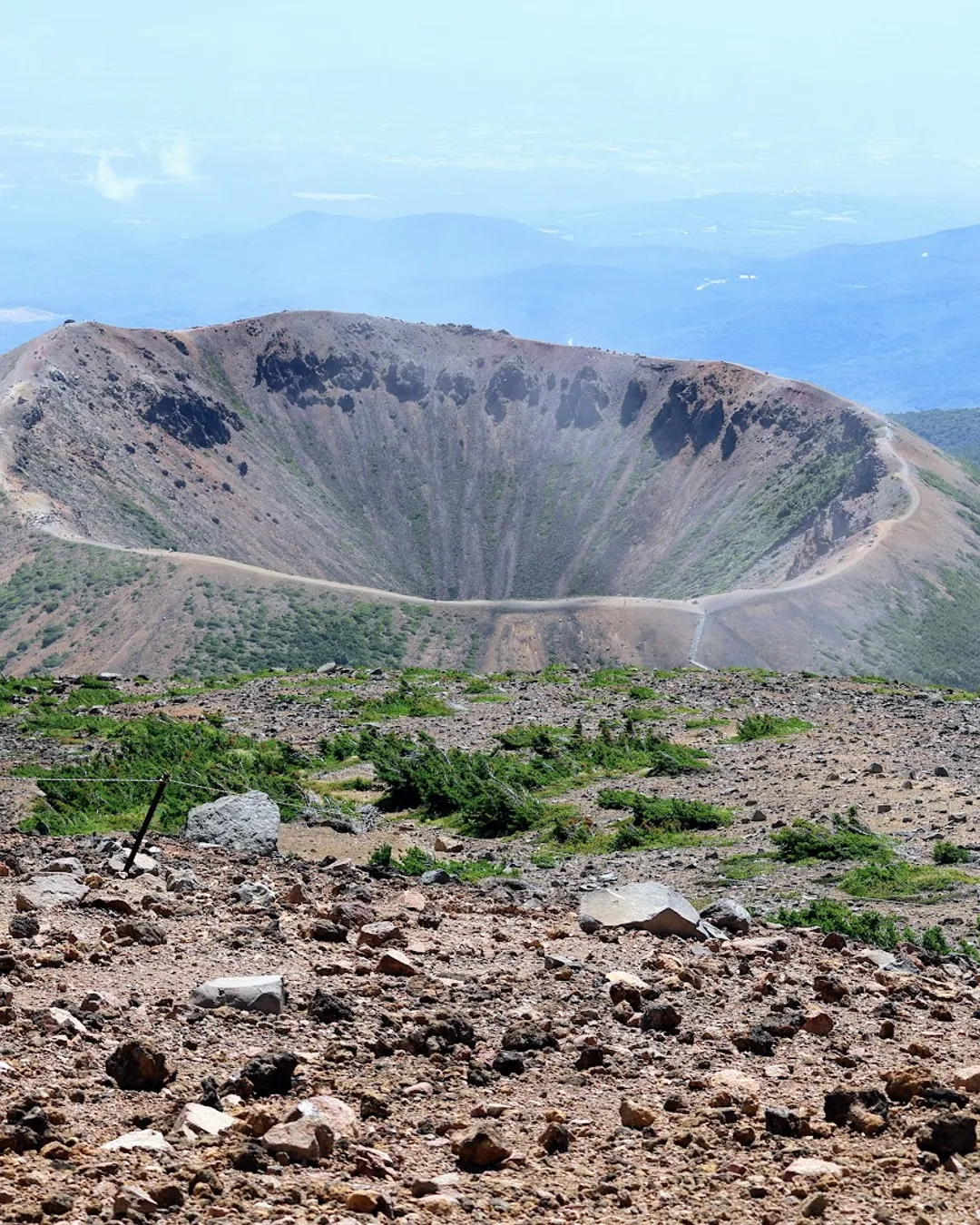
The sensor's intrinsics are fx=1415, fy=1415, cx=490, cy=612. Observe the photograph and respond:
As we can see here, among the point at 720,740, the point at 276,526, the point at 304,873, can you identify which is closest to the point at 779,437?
the point at 276,526

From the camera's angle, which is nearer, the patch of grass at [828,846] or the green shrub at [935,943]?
the green shrub at [935,943]

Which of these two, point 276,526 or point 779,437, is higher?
point 779,437

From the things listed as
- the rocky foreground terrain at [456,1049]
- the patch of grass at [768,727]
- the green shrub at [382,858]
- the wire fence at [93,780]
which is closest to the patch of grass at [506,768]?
the patch of grass at [768,727]

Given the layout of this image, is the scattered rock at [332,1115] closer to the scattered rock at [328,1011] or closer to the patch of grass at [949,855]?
the scattered rock at [328,1011]

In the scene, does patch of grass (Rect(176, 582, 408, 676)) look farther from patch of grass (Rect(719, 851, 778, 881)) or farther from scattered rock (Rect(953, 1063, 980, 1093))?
scattered rock (Rect(953, 1063, 980, 1093))

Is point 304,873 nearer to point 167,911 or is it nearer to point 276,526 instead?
point 167,911

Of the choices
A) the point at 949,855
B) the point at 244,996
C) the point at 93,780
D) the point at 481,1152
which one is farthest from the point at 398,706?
the point at 481,1152

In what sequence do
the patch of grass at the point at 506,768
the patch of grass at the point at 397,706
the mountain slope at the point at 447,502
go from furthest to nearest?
the mountain slope at the point at 447,502 → the patch of grass at the point at 397,706 → the patch of grass at the point at 506,768
